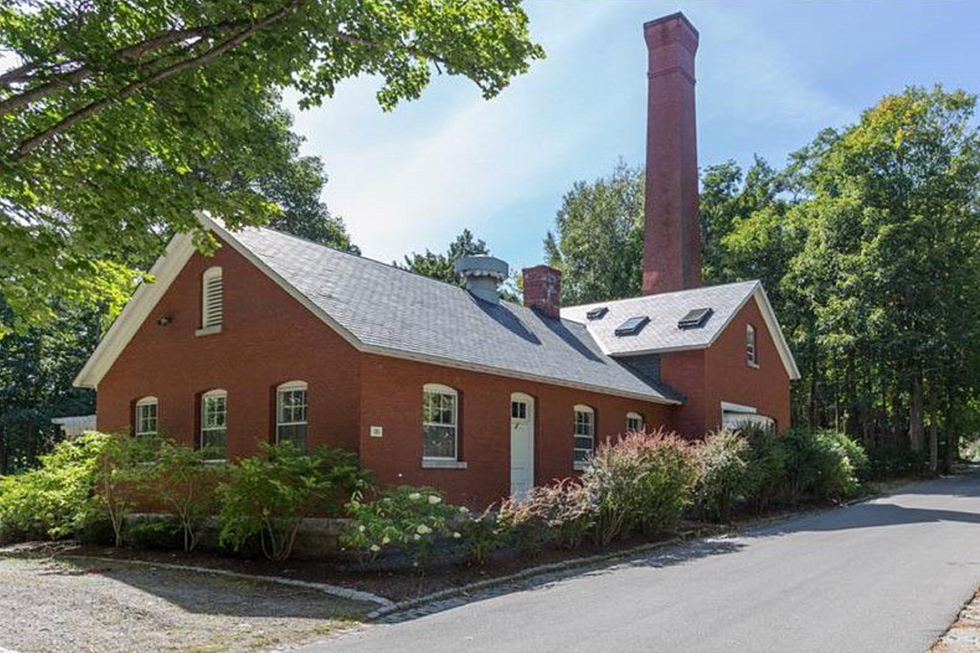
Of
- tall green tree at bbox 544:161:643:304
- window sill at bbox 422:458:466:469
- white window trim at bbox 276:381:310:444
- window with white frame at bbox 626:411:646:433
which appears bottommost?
window sill at bbox 422:458:466:469

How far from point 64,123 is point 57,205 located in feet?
5.26

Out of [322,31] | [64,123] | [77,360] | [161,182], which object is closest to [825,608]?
[322,31]

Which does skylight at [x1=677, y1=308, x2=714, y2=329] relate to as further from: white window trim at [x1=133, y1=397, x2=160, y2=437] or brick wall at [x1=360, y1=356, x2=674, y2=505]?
white window trim at [x1=133, y1=397, x2=160, y2=437]

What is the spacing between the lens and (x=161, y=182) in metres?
9.94

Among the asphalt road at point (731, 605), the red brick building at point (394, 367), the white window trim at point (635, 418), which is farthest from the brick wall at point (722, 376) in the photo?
the asphalt road at point (731, 605)

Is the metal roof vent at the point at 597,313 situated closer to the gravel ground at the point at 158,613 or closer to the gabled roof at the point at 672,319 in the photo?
the gabled roof at the point at 672,319

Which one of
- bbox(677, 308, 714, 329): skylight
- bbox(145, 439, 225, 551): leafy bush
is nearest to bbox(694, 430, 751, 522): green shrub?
bbox(677, 308, 714, 329): skylight

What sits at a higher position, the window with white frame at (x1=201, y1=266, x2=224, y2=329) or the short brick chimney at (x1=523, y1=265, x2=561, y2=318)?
the short brick chimney at (x1=523, y1=265, x2=561, y2=318)

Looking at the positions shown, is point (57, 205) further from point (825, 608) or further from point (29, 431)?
point (29, 431)

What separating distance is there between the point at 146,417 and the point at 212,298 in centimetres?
339

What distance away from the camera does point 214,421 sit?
16.5 metres

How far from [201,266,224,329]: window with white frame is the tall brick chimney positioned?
63.7 feet

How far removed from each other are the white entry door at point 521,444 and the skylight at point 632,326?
24.4 feet

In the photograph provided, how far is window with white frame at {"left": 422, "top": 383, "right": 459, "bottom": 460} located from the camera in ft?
50.2
